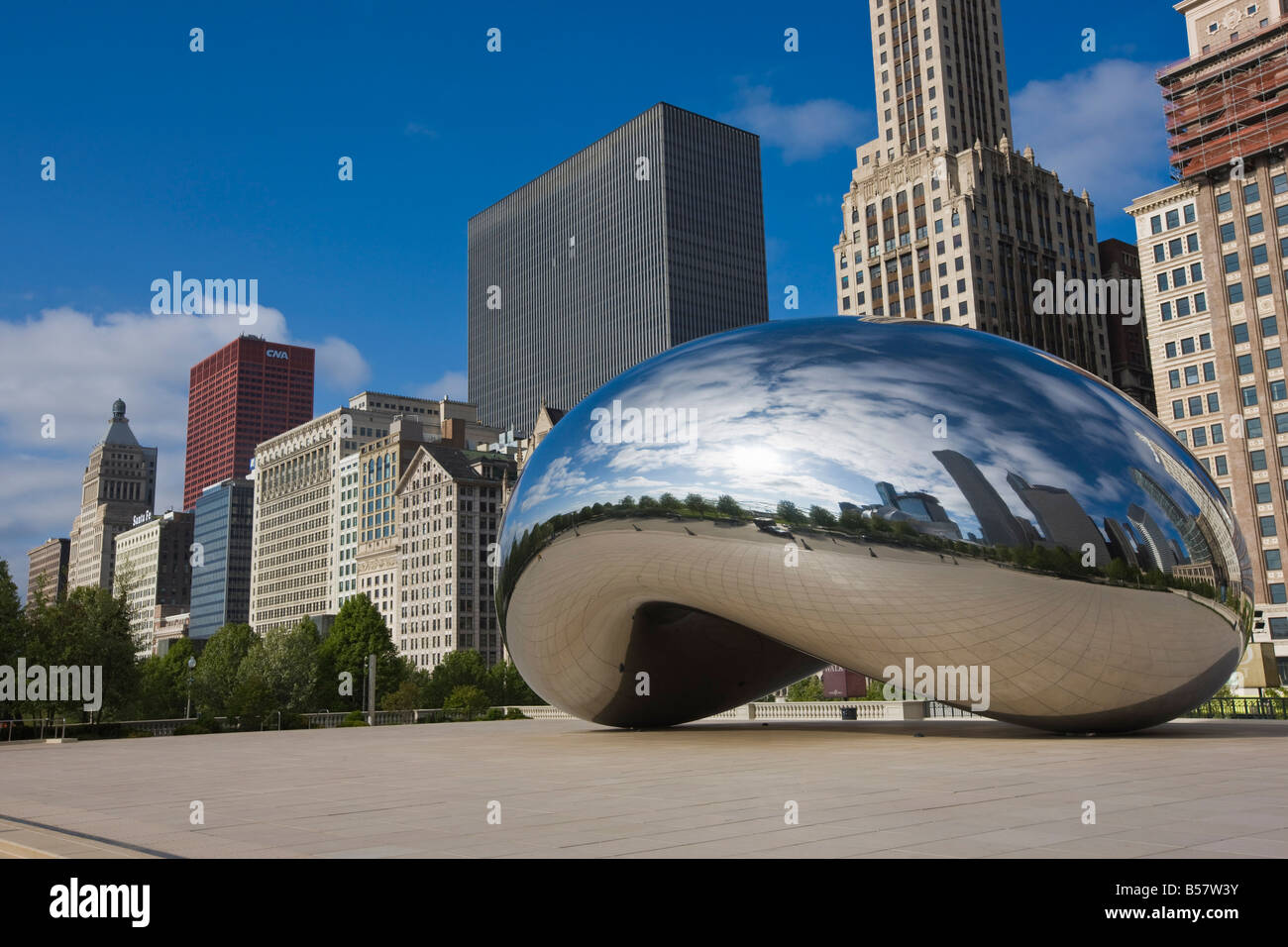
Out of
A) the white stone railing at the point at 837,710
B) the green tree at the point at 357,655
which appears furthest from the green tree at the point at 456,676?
the white stone railing at the point at 837,710

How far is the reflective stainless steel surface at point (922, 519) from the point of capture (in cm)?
1527

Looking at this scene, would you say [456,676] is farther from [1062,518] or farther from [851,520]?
[1062,518]

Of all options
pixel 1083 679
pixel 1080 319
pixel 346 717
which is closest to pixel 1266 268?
pixel 1080 319

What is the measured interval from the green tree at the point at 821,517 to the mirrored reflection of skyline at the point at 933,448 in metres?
0.12

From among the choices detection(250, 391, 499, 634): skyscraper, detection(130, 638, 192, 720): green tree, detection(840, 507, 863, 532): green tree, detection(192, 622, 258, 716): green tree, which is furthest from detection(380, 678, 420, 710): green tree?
detection(250, 391, 499, 634): skyscraper

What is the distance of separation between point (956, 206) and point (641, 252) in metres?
74.6

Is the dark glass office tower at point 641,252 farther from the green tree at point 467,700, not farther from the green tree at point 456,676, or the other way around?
the green tree at point 467,700

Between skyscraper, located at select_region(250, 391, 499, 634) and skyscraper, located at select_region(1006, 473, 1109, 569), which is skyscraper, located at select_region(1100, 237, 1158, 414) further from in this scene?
skyscraper, located at select_region(1006, 473, 1109, 569)

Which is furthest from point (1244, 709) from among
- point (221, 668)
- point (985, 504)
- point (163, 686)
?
point (221, 668)

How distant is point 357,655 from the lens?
9681 centimetres
